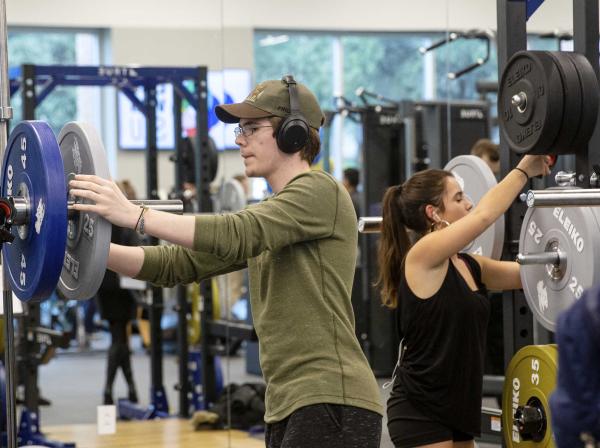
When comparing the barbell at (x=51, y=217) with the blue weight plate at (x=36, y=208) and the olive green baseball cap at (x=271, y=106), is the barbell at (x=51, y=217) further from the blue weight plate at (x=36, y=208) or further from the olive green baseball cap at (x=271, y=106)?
the olive green baseball cap at (x=271, y=106)

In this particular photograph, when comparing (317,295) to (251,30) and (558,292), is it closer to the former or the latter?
(558,292)

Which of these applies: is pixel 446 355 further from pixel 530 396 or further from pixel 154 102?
pixel 154 102

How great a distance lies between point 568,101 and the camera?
3041 millimetres

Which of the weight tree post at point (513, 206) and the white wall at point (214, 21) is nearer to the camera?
the weight tree post at point (513, 206)

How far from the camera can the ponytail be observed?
3434 mm

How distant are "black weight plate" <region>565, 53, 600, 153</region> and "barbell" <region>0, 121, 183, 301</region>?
3.86ft

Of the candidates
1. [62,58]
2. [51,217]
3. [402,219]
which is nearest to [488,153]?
[402,219]

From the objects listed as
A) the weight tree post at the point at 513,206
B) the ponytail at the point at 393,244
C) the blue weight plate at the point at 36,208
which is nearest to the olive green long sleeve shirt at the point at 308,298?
the blue weight plate at the point at 36,208

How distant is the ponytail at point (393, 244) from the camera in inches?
135

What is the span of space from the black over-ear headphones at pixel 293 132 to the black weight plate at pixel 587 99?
3.11 ft

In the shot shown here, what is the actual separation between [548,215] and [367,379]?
1.05 m

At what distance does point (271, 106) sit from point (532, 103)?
3.11ft

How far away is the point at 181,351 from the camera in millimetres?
7223

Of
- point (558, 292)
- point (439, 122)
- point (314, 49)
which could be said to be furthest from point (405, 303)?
point (314, 49)
